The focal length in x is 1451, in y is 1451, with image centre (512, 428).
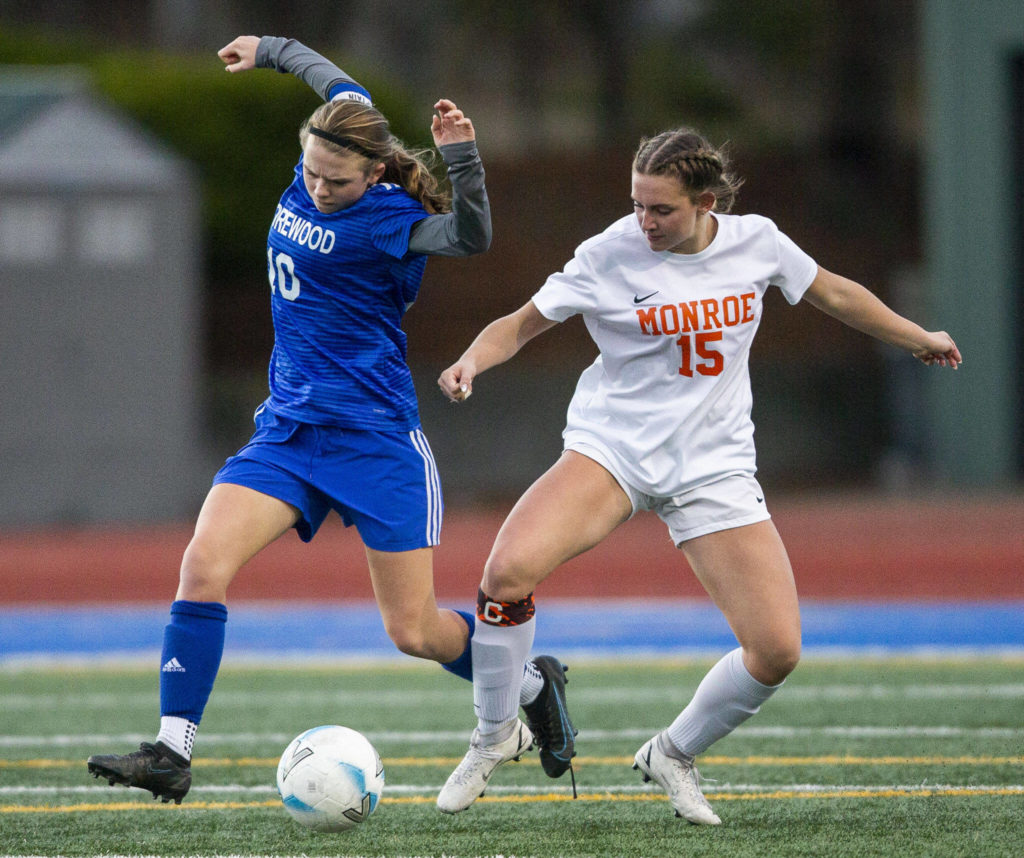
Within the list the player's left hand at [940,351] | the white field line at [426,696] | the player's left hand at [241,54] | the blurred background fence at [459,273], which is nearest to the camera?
the player's left hand at [940,351]

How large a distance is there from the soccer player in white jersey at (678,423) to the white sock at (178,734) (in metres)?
0.86

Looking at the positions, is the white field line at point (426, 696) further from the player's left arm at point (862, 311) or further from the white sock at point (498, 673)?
the player's left arm at point (862, 311)

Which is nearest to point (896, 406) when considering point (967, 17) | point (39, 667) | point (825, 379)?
point (825, 379)

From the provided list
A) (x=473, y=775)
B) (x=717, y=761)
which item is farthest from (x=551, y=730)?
(x=717, y=761)

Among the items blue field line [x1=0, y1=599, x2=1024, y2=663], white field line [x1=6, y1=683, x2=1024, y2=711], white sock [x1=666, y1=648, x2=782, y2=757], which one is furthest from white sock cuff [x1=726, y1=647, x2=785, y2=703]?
blue field line [x1=0, y1=599, x2=1024, y2=663]

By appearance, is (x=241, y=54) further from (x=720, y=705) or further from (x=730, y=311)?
(x=720, y=705)

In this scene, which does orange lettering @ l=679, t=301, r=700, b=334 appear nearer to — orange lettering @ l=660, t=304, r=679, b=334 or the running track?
orange lettering @ l=660, t=304, r=679, b=334

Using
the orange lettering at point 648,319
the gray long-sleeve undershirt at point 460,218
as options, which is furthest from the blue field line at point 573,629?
the gray long-sleeve undershirt at point 460,218

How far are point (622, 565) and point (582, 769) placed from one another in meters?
8.06

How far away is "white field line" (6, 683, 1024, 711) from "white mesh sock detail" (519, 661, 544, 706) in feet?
8.34

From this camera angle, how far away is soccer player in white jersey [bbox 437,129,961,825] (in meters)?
4.48

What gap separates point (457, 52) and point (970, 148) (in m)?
19.2

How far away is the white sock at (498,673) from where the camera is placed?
472cm

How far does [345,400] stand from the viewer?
15.5 ft
